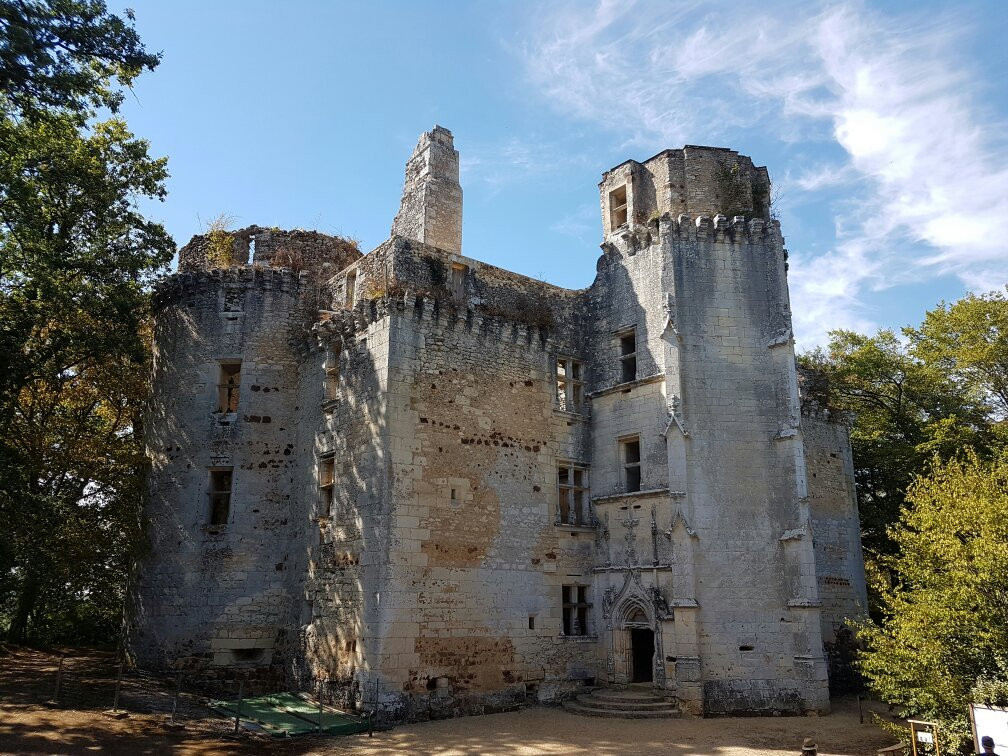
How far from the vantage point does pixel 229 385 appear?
18.1 meters

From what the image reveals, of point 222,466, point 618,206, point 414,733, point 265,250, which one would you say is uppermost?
point 618,206

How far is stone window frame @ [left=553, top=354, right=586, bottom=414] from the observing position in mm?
18000

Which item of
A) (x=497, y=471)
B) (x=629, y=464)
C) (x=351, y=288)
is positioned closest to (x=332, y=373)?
(x=351, y=288)

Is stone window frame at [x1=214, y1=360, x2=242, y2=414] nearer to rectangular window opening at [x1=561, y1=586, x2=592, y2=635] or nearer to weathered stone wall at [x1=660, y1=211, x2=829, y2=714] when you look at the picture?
rectangular window opening at [x1=561, y1=586, x2=592, y2=635]

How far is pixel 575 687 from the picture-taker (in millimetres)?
15945

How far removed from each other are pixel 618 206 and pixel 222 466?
37.6 ft

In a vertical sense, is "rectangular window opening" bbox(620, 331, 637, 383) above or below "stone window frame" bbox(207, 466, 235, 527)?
above

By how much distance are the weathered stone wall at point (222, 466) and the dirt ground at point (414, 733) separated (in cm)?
168

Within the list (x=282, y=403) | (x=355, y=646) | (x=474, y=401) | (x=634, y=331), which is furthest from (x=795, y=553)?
(x=282, y=403)

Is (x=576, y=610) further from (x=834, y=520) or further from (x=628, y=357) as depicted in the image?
(x=834, y=520)

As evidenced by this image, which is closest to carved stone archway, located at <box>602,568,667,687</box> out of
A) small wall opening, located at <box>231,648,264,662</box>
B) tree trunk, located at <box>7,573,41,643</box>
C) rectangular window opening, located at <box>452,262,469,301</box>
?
rectangular window opening, located at <box>452,262,469,301</box>

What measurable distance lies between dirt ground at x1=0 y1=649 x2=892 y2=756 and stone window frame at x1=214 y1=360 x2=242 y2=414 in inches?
252

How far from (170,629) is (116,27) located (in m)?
12.0

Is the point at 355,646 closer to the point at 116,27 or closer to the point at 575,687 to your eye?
the point at 575,687
